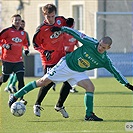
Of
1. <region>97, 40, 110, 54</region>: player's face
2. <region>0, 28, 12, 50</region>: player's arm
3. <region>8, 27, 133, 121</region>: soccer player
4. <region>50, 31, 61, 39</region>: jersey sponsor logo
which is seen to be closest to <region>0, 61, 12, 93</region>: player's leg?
<region>0, 28, 12, 50</region>: player's arm

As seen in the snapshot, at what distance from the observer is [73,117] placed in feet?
30.9

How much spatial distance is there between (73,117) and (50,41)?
132 cm

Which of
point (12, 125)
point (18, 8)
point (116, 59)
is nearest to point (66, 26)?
point (12, 125)

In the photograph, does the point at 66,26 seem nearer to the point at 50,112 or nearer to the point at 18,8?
the point at 50,112

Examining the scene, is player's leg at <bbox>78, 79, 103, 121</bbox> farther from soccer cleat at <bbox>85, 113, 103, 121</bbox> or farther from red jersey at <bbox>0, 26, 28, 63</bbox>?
red jersey at <bbox>0, 26, 28, 63</bbox>

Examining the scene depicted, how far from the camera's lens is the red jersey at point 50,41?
9.60 meters

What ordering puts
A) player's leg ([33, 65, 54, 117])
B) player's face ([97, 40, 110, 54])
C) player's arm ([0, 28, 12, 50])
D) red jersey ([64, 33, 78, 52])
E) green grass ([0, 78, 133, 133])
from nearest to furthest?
green grass ([0, 78, 133, 133])
player's face ([97, 40, 110, 54])
player's leg ([33, 65, 54, 117])
player's arm ([0, 28, 12, 50])
red jersey ([64, 33, 78, 52])

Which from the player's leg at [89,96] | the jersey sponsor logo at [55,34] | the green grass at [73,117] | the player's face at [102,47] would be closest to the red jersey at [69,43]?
the green grass at [73,117]

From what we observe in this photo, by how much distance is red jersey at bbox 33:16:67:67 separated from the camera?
31.5 feet

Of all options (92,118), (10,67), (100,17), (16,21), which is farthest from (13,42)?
(100,17)

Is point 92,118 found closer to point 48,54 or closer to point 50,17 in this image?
point 48,54

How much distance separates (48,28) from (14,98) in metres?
1.28

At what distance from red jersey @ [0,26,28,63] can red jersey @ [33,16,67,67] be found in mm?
2031

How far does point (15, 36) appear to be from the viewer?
11.8m
